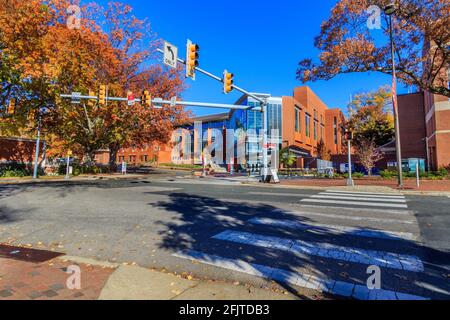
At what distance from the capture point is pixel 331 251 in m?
4.93

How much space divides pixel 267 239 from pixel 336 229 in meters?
1.82

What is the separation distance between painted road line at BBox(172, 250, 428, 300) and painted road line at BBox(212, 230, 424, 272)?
0.87 m

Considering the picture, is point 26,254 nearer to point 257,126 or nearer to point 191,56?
point 191,56

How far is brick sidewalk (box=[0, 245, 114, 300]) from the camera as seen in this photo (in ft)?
10.9

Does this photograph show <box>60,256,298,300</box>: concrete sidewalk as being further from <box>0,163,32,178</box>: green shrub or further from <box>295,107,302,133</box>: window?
<box>295,107,302,133</box>: window

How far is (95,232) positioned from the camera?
252 inches

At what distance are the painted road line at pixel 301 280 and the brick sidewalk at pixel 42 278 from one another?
56.3 inches

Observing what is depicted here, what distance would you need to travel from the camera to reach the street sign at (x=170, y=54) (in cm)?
1154

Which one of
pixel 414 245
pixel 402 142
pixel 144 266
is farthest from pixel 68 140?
pixel 402 142

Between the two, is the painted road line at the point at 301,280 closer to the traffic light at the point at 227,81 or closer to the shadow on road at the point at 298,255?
the shadow on road at the point at 298,255

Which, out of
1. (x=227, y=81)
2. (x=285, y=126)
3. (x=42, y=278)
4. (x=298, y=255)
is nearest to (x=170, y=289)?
(x=42, y=278)
